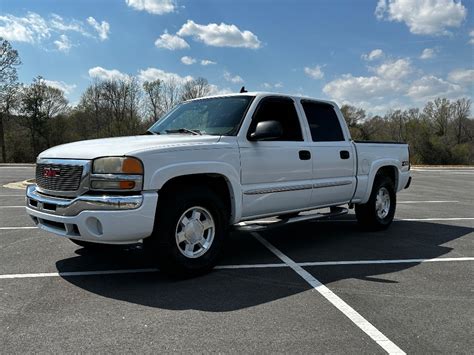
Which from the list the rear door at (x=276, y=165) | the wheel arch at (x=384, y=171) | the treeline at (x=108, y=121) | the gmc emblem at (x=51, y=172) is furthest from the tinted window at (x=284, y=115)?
the treeline at (x=108, y=121)

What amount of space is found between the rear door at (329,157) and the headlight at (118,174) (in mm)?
2660

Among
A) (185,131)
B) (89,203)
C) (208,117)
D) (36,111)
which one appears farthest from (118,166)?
(36,111)

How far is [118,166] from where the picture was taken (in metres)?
3.98

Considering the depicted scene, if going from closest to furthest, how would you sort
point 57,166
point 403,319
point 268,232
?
point 403,319
point 57,166
point 268,232

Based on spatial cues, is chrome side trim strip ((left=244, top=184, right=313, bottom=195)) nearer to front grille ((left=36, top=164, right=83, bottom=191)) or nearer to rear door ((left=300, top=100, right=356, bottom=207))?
rear door ((left=300, top=100, right=356, bottom=207))

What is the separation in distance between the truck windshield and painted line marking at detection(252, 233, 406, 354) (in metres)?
1.72

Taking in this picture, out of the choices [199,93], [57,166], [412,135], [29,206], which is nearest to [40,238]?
[29,206]

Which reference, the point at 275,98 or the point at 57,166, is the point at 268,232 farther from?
the point at 57,166

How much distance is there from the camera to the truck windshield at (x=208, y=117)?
201 inches

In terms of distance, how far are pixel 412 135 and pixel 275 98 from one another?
191 ft

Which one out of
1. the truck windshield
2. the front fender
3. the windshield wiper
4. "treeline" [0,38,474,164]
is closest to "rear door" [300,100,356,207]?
the truck windshield

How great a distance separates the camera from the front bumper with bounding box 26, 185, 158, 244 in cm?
393

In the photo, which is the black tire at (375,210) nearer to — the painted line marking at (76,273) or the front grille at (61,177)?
the painted line marking at (76,273)

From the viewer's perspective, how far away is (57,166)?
4387mm
